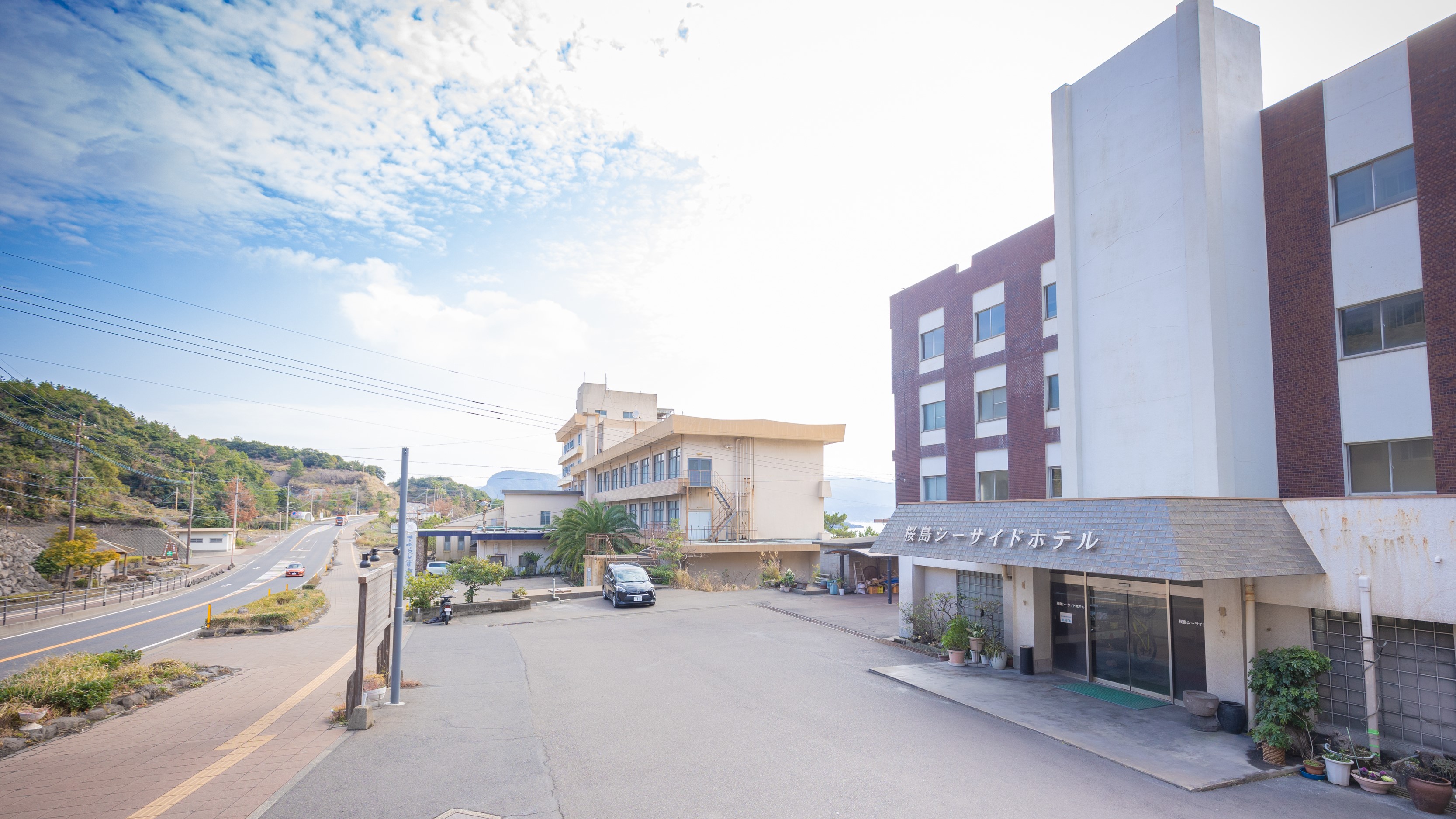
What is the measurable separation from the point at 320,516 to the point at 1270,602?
161820mm

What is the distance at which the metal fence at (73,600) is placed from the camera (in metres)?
32.9

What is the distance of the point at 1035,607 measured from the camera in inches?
656

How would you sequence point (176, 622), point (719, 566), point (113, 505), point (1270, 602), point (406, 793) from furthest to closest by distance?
A: point (113, 505) < point (719, 566) < point (176, 622) < point (1270, 602) < point (406, 793)

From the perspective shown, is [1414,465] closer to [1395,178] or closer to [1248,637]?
[1248,637]

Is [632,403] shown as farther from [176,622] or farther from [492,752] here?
[492,752]

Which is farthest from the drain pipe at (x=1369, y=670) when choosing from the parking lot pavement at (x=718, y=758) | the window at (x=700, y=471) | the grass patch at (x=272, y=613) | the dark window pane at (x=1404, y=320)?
the grass patch at (x=272, y=613)

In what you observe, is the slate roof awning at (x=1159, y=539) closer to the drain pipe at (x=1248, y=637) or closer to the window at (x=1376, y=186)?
the drain pipe at (x=1248, y=637)

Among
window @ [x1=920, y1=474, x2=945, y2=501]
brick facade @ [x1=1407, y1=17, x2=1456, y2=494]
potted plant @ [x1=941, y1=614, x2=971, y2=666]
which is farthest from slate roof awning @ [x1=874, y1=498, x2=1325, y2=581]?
window @ [x1=920, y1=474, x2=945, y2=501]

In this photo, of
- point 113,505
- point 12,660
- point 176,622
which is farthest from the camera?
point 113,505

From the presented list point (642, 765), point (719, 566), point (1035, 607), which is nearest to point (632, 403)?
point (719, 566)

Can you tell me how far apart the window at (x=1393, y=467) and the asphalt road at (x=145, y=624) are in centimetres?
3304

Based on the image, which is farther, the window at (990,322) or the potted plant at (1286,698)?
Answer: the window at (990,322)

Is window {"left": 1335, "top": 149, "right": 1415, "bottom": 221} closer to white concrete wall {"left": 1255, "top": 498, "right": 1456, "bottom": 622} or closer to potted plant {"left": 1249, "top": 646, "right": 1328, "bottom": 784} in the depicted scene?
white concrete wall {"left": 1255, "top": 498, "right": 1456, "bottom": 622}

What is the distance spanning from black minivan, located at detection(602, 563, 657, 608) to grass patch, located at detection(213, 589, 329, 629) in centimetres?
1206
